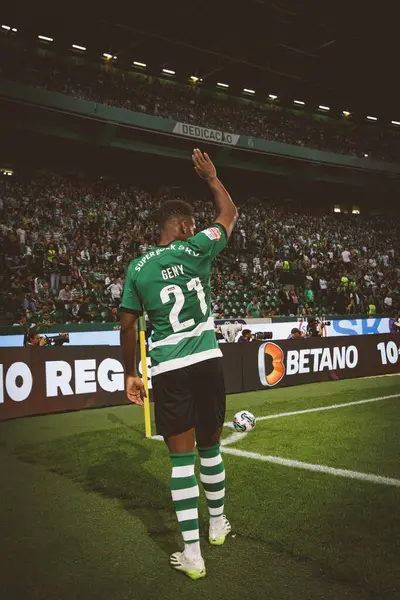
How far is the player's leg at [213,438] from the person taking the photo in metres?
3.55

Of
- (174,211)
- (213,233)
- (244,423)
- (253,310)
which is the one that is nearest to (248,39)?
(253,310)

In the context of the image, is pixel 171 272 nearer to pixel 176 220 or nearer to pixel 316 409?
pixel 176 220

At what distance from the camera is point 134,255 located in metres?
22.6

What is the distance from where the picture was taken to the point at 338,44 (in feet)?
103

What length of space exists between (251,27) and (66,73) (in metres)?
10.0

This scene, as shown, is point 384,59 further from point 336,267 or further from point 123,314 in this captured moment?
point 123,314

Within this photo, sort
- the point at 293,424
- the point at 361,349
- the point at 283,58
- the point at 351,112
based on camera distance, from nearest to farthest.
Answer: the point at 293,424 < the point at 361,349 < the point at 283,58 < the point at 351,112

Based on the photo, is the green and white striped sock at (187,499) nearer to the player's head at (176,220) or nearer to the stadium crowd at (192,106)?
the player's head at (176,220)

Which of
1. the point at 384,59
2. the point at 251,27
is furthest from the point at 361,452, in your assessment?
the point at 384,59

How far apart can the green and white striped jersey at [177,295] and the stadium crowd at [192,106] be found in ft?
85.8

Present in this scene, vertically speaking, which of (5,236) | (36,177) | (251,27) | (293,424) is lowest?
(293,424)

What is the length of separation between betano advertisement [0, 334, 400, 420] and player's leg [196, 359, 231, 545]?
6.20m

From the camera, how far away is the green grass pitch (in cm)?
327

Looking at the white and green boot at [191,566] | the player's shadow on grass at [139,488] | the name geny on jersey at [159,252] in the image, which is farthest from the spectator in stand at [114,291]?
the white and green boot at [191,566]
